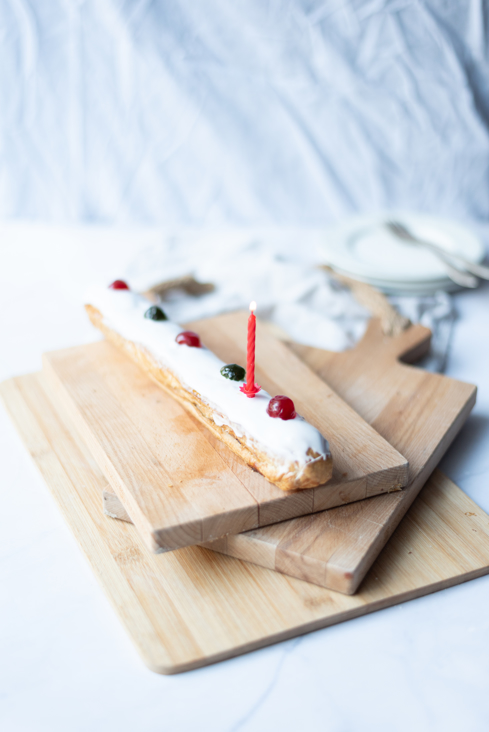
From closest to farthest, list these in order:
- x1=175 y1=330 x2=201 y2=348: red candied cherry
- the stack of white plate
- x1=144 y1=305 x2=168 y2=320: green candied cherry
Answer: x1=175 y1=330 x2=201 y2=348: red candied cherry → x1=144 y1=305 x2=168 y2=320: green candied cherry → the stack of white plate

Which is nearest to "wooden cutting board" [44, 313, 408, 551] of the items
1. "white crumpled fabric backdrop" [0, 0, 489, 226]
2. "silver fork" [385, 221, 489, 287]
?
"silver fork" [385, 221, 489, 287]

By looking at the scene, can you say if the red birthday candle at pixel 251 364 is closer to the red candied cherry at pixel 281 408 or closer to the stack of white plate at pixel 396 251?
the red candied cherry at pixel 281 408

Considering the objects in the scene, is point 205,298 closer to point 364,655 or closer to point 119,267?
point 119,267

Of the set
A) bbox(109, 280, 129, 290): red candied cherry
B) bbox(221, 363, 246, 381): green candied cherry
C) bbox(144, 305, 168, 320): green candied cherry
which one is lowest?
bbox(109, 280, 129, 290): red candied cherry

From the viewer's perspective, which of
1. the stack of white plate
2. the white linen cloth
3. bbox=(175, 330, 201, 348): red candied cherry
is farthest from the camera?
the stack of white plate

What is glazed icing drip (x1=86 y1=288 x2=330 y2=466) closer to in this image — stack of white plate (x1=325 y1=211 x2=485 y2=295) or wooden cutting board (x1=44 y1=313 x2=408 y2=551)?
wooden cutting board (x1=44 y1=313 x2=408 y2=551)
